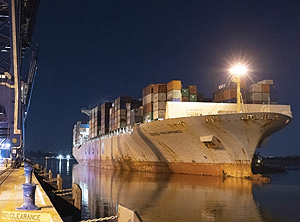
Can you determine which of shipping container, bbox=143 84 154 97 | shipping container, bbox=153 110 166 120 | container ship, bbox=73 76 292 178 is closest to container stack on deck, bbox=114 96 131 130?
container ship, bbox=73 76 292 178

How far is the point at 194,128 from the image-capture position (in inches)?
1323

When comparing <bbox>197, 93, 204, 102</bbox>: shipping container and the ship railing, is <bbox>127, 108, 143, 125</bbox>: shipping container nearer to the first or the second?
the ship railing

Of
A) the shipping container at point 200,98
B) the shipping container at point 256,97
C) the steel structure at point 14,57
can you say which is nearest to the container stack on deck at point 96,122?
the shipping container at point 200,98

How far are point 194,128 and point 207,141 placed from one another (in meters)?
1.82

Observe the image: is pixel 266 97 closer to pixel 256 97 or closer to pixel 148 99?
pixel 256 97

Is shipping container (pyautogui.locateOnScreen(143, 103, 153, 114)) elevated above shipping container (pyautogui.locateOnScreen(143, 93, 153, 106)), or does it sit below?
below

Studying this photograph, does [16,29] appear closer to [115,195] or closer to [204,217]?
[115,195]

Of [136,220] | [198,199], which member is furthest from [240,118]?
[136,220]

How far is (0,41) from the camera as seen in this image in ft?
96.4

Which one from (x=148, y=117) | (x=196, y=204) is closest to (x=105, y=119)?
(x=148, y=117)

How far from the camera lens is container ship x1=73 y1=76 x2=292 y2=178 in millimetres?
32312

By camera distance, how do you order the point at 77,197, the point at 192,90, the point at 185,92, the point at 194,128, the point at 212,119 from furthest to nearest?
1. the point at 192,90
2. the point at 185,92
3. the point at 194,128
4. the point at 212,119
5. the point at 77,197

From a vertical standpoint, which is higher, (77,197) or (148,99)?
(148,99)

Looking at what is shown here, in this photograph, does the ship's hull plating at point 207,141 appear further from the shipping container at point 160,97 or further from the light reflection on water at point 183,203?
the light reflection on water at point 183,203
